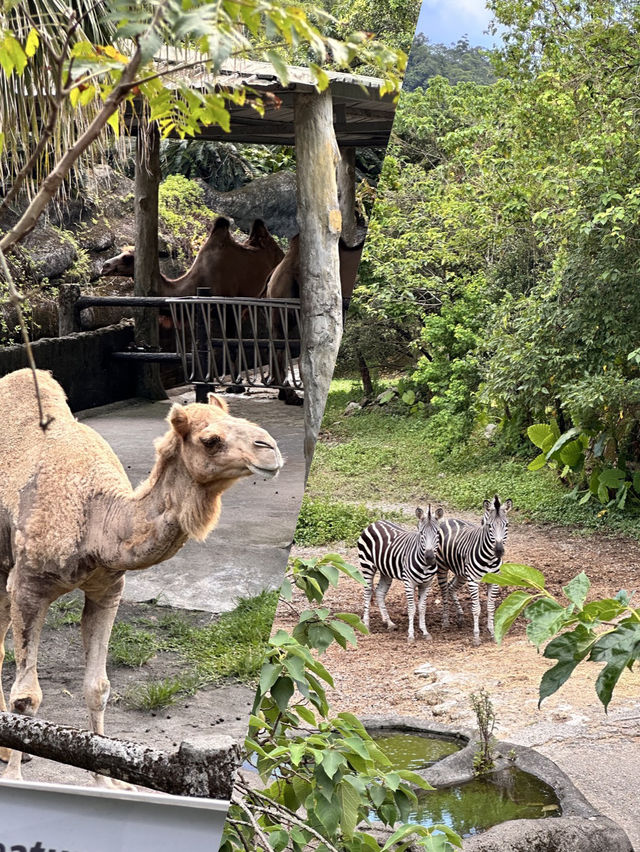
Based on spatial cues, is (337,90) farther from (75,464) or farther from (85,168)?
(75,464)

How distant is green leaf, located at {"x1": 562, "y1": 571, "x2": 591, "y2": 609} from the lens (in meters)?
1.22

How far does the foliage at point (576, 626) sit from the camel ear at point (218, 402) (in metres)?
0.54

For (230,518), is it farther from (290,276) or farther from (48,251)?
(48,251)

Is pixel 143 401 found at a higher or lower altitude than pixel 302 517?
higher

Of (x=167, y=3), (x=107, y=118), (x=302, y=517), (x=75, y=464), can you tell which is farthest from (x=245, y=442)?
(x=167, y=3)

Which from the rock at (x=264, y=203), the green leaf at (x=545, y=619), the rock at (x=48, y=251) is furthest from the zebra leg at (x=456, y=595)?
the rock at (x=48, y=251)

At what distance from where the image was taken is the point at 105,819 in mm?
1728

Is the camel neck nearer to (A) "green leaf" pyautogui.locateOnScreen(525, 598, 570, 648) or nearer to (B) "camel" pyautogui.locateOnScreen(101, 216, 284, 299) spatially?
(B) "camel" pyautogui.locateOnScreen(101, 216, 284, 299)

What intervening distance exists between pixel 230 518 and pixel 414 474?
1.14 ft

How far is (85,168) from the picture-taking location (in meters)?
1.68

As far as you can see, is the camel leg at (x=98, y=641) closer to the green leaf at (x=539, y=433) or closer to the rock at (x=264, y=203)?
the rock at (x=264, y=203)

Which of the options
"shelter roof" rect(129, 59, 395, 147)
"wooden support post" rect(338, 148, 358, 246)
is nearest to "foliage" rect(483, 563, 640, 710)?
"wooden support post" rect(338, 148, 358, 246)

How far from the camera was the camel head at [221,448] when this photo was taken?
61.4 inches

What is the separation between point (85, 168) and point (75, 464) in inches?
19.3
